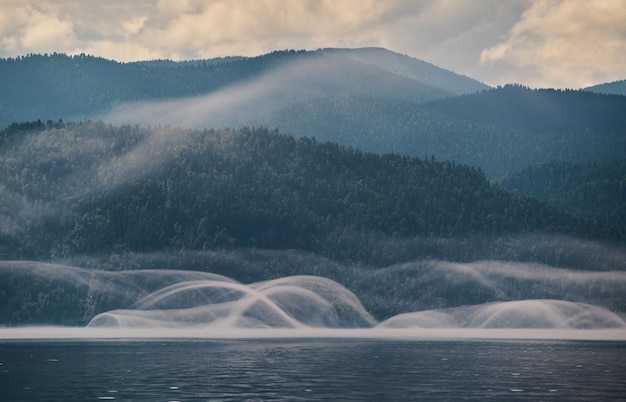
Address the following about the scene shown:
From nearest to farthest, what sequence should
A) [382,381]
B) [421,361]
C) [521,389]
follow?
[521,389]
[382,381]
[421,361]

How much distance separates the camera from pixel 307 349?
184500 millimetres

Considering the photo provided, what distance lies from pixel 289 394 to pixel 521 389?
74.1 feet

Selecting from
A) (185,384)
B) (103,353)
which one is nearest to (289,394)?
(185,384)

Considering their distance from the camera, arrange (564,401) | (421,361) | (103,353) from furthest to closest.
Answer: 1. (103,353)
2. (421,361)
3. (564,401)

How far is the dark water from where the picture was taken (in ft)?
360

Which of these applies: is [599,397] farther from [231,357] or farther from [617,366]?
[231,357]

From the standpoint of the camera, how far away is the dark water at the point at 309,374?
109750 millimetres

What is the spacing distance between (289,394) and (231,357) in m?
53.7

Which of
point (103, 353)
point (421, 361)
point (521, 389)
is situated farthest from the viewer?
point (103, 353)

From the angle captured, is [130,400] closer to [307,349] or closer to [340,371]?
[340,371]

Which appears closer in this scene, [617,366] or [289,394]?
[289,394]

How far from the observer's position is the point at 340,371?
137 meters

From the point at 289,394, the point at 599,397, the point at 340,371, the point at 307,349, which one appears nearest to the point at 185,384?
the point at 289,394

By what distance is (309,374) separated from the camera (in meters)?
131
